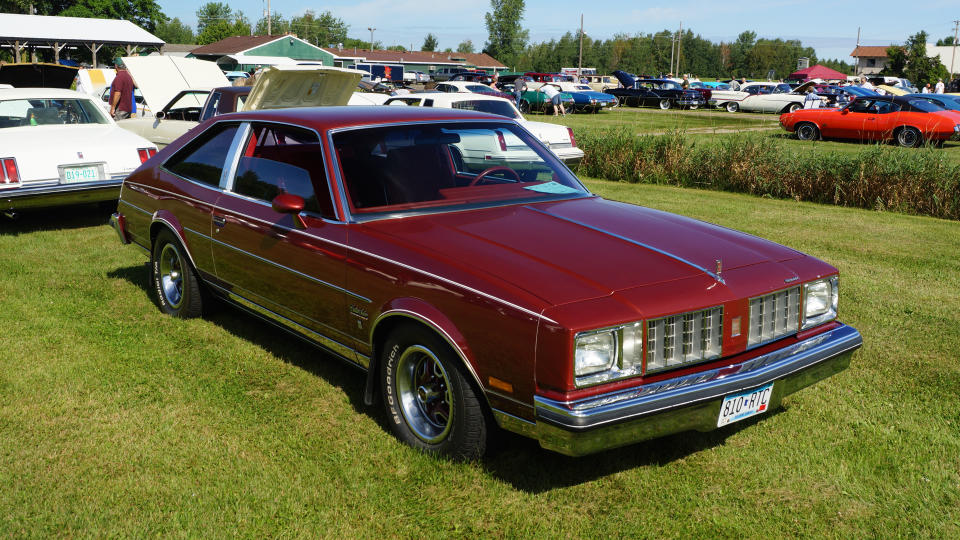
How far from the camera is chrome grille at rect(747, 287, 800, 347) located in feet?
11.3

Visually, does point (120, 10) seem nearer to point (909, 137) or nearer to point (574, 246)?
point (909, 137)

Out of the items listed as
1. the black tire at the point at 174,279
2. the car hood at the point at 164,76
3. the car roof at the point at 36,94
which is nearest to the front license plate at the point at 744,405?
the black tire at the point at 174,279

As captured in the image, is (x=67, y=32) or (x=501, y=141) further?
(x=67, y=32)

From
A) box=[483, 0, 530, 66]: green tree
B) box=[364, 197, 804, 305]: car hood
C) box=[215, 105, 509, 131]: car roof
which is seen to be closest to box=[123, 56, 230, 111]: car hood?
box=[215, 105, 509, 131]: car roof

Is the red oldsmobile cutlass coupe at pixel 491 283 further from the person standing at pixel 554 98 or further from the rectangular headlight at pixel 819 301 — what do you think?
the person standing at pixel 554 98

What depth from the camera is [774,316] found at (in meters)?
3.55

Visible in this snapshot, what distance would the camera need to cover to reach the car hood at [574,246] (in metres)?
3.26

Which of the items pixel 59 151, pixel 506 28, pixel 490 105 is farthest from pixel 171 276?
pixel 506 28

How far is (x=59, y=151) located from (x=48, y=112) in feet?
4.17

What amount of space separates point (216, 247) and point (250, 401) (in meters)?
1.10

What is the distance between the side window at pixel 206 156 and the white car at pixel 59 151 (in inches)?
134

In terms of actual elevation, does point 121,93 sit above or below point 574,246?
above

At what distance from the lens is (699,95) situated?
39.7 metres

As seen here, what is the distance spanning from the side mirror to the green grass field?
101 centimetres
